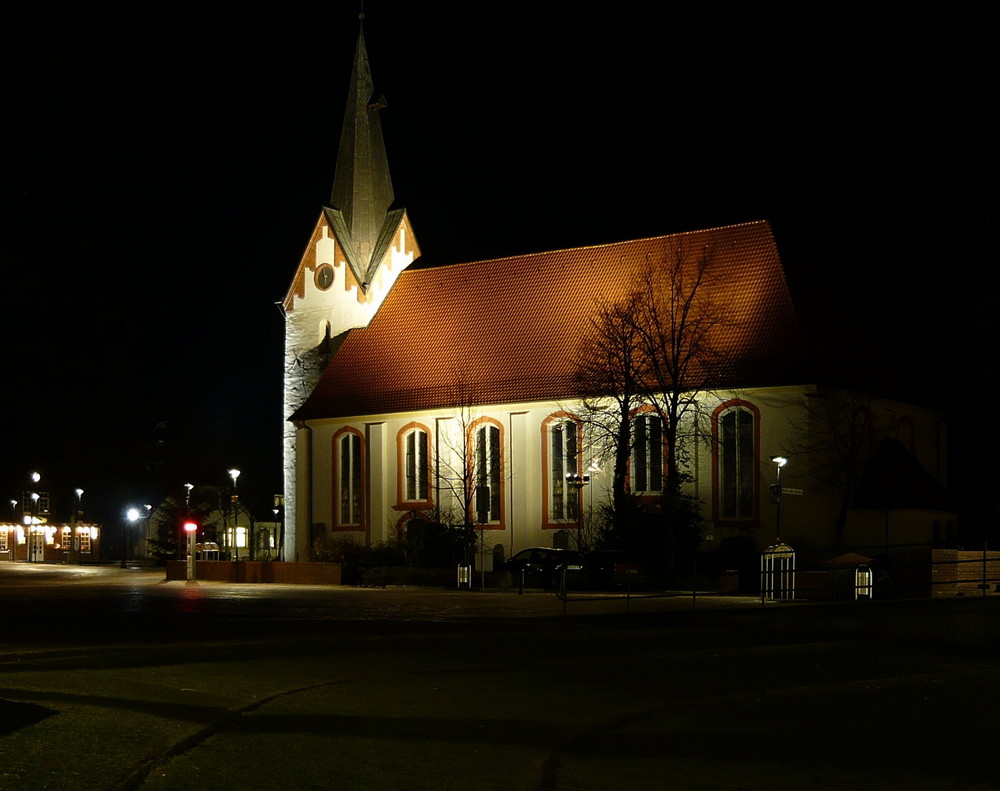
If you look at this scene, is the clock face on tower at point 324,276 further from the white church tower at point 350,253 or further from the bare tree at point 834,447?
the bare tree at point 834,447

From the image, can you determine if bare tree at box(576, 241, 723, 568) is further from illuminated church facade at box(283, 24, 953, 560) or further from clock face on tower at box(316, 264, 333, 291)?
clock face on tower at box(316, 264, 333, 291)

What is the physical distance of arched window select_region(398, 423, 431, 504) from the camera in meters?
51.5

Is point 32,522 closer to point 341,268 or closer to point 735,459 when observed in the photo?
point 341,268

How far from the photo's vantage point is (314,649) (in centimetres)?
1719

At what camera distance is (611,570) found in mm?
38188

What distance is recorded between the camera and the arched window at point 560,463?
47.8m

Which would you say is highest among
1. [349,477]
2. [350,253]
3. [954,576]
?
[350,253]

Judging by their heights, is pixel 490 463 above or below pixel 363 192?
below

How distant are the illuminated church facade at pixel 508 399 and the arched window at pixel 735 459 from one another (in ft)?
0.17

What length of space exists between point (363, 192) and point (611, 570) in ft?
80.8

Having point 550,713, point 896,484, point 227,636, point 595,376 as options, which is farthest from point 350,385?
point 550,713

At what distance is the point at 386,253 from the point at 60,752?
160 ft

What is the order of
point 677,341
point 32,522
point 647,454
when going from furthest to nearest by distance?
point 32,522 < point 647,454 < point 677,341

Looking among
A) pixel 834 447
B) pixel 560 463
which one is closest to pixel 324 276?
pixel 560 463
